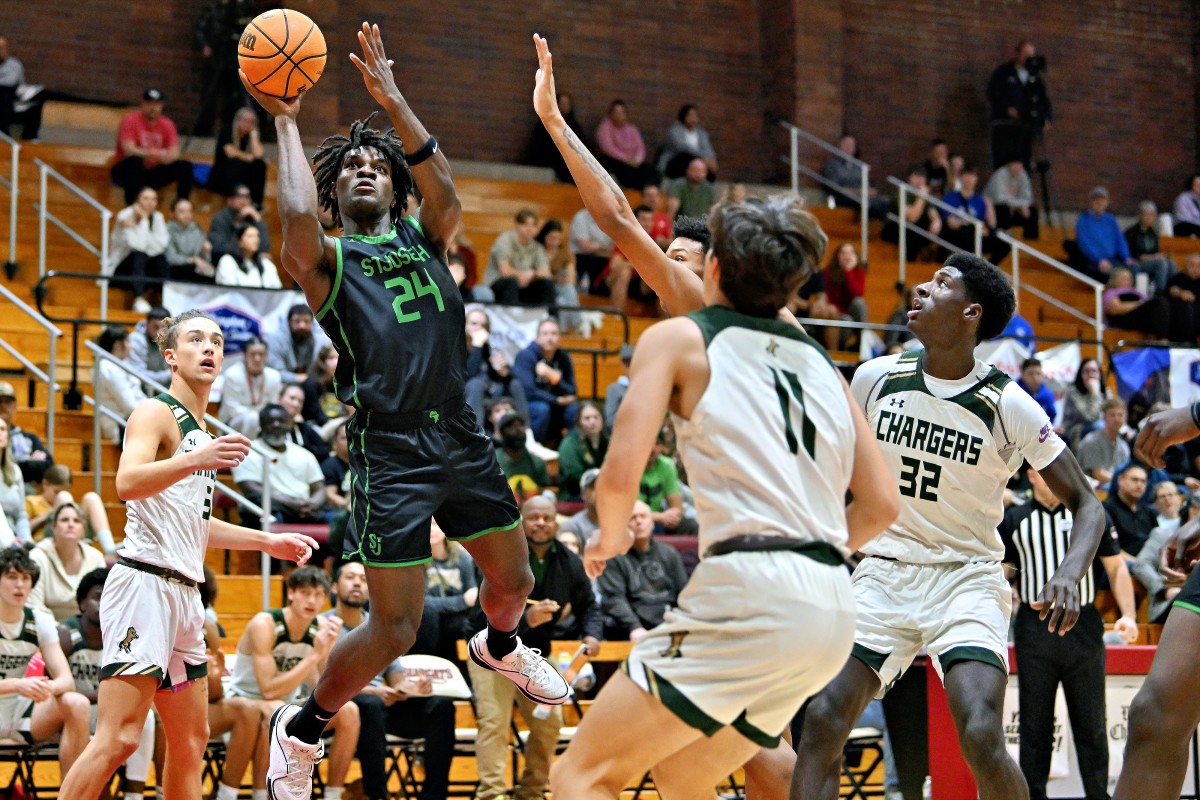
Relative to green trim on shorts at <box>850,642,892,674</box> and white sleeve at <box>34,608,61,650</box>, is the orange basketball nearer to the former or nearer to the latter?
green trim on shorts at <box>850,642,892,674</box>

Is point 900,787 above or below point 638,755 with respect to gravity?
below

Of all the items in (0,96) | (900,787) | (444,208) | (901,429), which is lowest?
(900,787)

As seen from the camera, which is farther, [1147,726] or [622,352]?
[622,352]

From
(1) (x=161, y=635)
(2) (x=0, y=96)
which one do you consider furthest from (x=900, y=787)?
(2) (x=0, y=96)

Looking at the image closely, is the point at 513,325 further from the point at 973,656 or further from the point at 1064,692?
the point at 973,656

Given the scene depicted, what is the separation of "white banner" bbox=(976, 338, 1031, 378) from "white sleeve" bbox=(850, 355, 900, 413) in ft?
31.2

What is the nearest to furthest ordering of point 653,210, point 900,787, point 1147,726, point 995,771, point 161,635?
point 1147,726 → point 995,771 → point 161,635 → point 900,787 → point 653,210

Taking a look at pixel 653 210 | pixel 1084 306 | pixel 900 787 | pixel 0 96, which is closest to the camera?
pixel 900 787

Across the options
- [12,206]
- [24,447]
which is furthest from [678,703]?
[12,206]

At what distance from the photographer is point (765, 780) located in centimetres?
568

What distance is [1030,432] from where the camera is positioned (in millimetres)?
5848

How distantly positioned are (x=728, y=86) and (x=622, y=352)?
25.6ft

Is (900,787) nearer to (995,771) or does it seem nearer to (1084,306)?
(995,771)

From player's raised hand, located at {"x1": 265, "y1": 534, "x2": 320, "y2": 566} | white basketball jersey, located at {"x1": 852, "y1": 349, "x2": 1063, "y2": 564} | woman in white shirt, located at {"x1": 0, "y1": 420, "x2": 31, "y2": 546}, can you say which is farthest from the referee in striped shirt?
woman in white shirt, located at {"x1": 0, "y1": 420, "x2": 31, "y2": 546}
